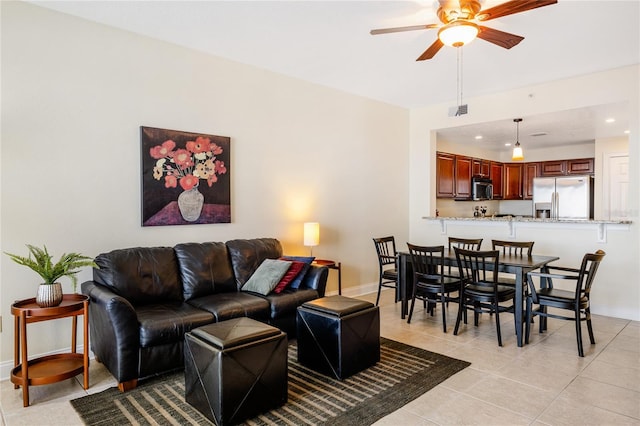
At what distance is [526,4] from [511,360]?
2.76 metres

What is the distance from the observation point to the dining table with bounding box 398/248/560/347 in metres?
3.68

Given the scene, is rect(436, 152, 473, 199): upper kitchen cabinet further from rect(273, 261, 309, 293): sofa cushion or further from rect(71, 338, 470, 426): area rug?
rect(71, 338, 470, 426): area rug

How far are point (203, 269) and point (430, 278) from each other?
7.71ft

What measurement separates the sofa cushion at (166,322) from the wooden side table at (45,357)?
373mm

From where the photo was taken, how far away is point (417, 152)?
A: 6.53m

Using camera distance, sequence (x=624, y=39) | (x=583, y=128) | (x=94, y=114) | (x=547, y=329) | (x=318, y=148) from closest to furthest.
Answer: (x=94, y=114) → (x=624, y=39) → (x=547, y=329) → (x=318, y=148) → (x=583, y=128)

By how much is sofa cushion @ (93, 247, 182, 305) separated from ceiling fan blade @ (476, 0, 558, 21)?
325 cm

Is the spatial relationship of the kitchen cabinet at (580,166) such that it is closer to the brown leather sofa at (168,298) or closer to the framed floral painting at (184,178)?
the brown leather sofa at (168,298)

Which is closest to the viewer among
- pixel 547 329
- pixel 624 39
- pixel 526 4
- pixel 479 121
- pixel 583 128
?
pixel 526 4

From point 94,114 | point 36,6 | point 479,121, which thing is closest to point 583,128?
point 479,121

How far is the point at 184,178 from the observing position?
397cm

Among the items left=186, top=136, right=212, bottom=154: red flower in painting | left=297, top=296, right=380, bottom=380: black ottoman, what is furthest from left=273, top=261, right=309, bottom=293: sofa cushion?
left=186, top=136, right=212, bottom=154: red flower in painting

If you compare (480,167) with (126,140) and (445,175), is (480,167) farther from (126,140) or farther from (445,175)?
(126,140)

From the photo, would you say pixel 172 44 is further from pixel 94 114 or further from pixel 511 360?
pixel 511 360
